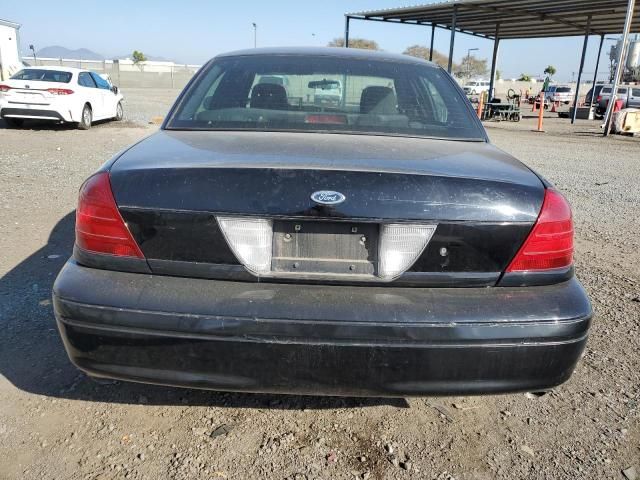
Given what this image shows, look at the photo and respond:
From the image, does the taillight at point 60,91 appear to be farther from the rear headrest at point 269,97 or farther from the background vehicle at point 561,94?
the background vehicle at point 561,94

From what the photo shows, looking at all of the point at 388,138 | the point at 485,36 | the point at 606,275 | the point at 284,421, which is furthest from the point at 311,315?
the point at 485,36

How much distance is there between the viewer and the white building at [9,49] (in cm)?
2794

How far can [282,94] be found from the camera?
2.79m

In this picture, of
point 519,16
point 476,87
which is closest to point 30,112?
point 519,16

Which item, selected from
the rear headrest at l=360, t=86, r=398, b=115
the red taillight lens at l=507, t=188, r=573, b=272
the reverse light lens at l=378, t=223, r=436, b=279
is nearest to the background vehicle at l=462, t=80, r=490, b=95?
the rear headrest at l=360, t=86, r=398, b=115

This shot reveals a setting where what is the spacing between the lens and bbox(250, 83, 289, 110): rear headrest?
8.87 ft

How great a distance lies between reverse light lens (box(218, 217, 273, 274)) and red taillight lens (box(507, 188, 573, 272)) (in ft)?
2.96

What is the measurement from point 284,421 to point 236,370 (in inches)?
25.0

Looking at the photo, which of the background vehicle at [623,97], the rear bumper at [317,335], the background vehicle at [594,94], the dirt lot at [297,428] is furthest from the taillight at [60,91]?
the background vehicle at [594,94]

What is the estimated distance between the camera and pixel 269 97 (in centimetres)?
276

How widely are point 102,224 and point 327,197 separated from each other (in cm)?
86

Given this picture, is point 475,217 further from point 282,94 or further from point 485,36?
point 485,36

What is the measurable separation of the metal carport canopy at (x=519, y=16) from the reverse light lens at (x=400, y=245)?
2173cm

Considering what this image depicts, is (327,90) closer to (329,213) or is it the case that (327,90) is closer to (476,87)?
(329,213)
